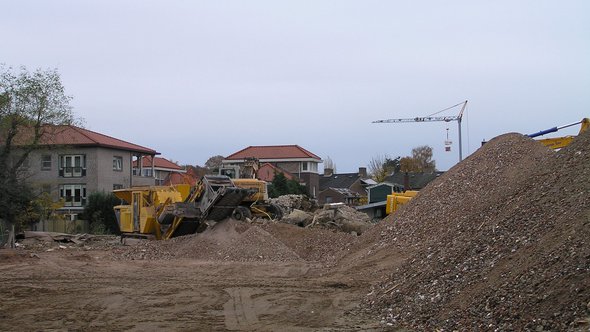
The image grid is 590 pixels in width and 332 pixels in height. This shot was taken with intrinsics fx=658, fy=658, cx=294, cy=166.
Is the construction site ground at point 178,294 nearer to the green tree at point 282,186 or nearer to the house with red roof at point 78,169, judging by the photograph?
the house with red roof at point 78,169

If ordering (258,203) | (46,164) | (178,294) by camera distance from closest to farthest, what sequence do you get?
(178,294) → (258,203) → (46,164)

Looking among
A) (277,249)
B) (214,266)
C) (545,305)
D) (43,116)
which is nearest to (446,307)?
(545,305)

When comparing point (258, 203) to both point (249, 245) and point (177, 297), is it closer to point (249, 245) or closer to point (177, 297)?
point (249, 245)

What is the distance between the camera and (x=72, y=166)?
53.7 m

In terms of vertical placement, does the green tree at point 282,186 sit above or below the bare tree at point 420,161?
below

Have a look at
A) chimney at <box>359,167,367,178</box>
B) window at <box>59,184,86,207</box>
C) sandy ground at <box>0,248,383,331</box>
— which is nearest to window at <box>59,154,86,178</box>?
window at <box>59,184,86,207</box>

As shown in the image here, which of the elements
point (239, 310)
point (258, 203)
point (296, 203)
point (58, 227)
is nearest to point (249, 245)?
point (258, 203)

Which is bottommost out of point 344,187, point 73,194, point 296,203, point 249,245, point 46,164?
point 249,245

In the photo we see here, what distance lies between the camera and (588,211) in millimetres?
8758

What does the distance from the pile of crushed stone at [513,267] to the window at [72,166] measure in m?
45.7

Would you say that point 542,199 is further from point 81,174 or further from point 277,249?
point 81,174

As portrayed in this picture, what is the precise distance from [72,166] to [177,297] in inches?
1706

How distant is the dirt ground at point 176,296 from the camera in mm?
10672

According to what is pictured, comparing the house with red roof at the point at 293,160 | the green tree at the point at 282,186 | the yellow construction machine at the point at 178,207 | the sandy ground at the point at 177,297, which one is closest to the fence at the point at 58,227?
A: the yellow construction machine at the point at 178,207
